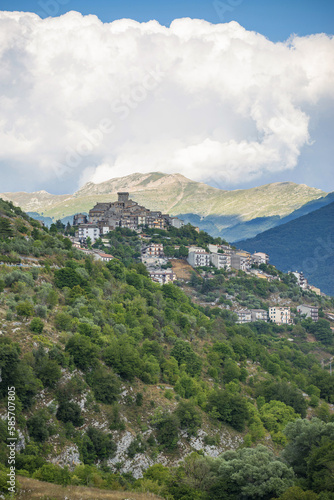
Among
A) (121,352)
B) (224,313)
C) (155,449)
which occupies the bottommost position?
(155,449)

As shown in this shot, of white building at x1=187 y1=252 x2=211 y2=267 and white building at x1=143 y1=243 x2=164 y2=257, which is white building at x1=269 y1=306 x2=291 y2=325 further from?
white building at x1=143 y1=243 x2=164 y2=257

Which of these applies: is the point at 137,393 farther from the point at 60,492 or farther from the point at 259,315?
the point at 259,315

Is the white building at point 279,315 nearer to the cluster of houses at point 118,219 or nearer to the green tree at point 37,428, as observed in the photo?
the cluster of houses at point 118,219

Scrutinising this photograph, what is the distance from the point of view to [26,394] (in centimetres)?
2853

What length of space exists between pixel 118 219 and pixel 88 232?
34.6ft

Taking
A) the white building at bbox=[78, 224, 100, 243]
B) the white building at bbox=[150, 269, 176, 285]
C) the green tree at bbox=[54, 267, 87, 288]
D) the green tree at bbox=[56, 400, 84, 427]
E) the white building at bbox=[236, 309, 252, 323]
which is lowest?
the green tree at bbox=[56, 400, 84, 427]

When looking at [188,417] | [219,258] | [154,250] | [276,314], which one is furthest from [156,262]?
[188,417]

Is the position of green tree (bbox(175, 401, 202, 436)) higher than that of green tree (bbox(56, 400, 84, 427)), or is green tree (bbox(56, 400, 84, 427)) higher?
green tree (bbox(56, 400, 84, 427))

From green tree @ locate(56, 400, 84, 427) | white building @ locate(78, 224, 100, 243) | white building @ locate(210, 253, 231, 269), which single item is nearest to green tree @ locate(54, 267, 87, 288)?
green tree @ locate(56, 400, 84, 427)

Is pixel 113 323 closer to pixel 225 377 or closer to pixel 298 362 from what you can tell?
pixel 225 377

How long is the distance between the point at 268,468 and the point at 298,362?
1632 inches

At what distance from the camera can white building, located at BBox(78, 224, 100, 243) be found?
94.3m

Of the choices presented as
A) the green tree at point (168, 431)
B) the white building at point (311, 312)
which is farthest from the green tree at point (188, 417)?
the white building at point (311, 312)

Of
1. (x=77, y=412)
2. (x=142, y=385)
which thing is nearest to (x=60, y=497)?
(x=77, y=412)
